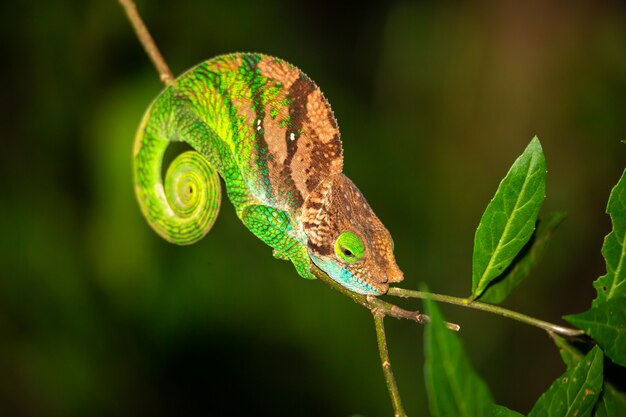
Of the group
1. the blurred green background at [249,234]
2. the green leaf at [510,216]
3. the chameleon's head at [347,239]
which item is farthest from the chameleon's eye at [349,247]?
the blurred green background at [249,234]

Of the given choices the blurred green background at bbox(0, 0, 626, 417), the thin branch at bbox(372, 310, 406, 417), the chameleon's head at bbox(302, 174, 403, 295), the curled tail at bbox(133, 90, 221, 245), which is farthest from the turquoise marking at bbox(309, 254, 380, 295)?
the blurred green background at bbox(0, 0, 626, 417)

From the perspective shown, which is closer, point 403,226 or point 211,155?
point 211,155

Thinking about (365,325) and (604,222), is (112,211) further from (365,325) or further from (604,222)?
(604,222)

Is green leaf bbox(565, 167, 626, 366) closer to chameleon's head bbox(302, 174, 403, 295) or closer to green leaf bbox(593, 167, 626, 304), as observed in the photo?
green leaf bbox(593, 167, 626, 304)

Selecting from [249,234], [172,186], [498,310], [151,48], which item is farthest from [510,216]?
[249,234]

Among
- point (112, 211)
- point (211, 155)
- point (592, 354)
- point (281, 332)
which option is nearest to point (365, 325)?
point (281, 332)

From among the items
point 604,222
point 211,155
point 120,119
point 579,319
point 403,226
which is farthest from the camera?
point 604,222
